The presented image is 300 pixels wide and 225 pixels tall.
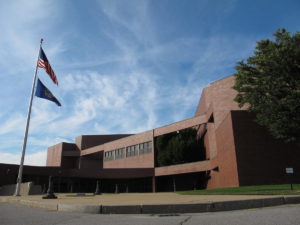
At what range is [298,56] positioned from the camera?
2055 cm

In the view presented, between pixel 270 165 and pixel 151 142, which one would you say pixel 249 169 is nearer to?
pixel 270 165

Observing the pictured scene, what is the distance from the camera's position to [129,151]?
52062 millimetres

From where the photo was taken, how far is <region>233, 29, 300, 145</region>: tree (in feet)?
67.4

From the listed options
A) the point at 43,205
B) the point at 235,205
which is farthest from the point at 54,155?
the point at 235,205

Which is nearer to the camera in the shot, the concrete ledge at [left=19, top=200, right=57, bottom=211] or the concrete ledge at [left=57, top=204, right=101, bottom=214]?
the concrete ledge at [left=57, top=204, right=101, bottom=214]

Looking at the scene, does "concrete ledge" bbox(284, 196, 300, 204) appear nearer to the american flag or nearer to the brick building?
the brick building

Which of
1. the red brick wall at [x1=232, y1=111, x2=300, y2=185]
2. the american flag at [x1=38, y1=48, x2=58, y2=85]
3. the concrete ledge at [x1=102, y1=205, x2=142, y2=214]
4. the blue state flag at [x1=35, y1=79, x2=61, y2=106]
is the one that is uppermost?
the american flag at [x1=38, y1=48, x2=58, y2=85]

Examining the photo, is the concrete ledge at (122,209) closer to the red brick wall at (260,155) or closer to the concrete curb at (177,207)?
the concrete curb at (177,207)

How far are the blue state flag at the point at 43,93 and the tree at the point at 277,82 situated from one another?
16877 mm

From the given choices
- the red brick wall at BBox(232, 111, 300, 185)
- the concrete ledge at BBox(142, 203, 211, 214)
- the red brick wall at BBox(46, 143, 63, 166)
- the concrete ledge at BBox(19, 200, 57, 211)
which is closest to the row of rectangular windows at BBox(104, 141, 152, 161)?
the red brick wall at BBox(46, 143, 63, 166)

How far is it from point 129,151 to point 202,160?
14.8 meters

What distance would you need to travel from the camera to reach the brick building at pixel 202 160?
26.2m

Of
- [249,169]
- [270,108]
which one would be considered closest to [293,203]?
[270,108]

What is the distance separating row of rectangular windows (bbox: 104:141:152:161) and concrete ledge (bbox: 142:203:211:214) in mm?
39518
